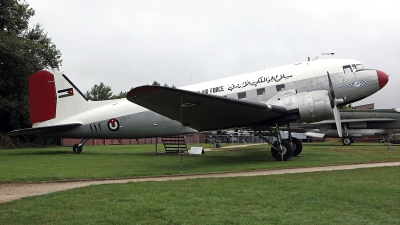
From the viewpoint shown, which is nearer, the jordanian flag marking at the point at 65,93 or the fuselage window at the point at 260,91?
the fuselage window at the point at 260,91

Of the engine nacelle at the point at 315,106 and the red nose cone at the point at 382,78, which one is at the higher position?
the red nose cone at the point at 382,78

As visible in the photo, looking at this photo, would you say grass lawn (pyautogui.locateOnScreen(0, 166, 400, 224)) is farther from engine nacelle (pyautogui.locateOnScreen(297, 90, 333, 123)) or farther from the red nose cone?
the red nose cone

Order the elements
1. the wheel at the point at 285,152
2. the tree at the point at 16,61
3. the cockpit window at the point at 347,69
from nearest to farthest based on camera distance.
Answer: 1. the wheel at the point at 285,152
2. the cockpit window at the point at 347,69
3. the tree at the point at 16,61

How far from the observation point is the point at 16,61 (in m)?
30.4

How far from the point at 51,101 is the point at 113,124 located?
4314 millimetres

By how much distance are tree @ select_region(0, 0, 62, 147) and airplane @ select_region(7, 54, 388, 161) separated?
39.8ft

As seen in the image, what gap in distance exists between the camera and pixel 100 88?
341 feet

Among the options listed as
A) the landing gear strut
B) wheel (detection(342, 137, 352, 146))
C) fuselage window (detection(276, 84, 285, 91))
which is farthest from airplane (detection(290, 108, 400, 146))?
the landing gear strut

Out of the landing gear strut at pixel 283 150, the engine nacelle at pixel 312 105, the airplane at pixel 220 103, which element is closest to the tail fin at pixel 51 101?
the airplane at pixel 220 103

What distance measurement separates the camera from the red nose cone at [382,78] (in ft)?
48.4

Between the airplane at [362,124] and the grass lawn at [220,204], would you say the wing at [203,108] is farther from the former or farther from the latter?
the airplane at [362,124]

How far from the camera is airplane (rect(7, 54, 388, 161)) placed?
40.4ft

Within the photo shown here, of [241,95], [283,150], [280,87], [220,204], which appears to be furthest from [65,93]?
[220,204]

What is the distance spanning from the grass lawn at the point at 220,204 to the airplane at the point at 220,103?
13.3 feet
